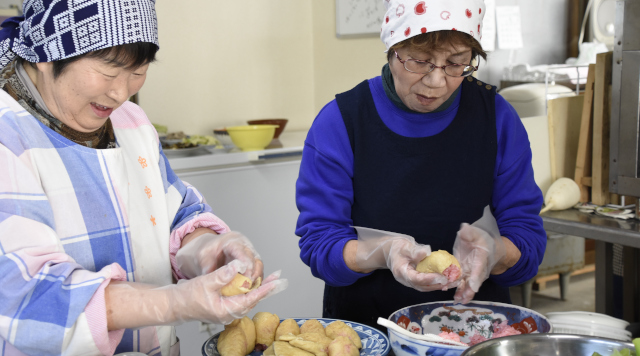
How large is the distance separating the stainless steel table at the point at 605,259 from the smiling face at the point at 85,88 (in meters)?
1.69

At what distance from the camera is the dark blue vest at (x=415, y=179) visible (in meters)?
1.41

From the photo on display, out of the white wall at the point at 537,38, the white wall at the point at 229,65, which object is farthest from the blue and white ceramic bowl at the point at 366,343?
the white wall at the point at 537,38

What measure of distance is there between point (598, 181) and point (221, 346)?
185cm

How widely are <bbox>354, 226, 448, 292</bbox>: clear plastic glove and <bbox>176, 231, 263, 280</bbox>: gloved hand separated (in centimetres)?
25

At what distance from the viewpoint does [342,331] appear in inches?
42.4

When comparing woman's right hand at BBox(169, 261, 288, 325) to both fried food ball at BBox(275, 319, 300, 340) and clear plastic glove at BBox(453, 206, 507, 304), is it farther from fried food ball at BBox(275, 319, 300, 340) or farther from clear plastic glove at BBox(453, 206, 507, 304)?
clear plastic glove at BBox(453, 206, 507, 304)

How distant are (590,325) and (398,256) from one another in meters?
0.65

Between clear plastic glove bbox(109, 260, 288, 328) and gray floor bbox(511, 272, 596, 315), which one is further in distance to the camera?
gray floor bbox(511, 272, 596, 315)

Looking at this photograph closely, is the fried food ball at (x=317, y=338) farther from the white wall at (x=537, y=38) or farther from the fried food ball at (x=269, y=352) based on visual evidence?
the white wall at (x=537, y=38)

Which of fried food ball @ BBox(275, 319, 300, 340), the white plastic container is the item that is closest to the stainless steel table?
the white plastic container

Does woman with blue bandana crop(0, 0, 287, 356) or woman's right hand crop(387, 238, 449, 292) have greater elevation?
woman with blue bandana crop(0, 0, 287, 356)

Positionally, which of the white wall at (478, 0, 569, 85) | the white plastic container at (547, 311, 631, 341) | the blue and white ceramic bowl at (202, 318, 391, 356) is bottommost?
the white plastic container at (547, 311, 631, 341)

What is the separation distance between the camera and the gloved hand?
1.08 meters

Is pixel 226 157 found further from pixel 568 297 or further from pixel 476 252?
pixel 568 297
